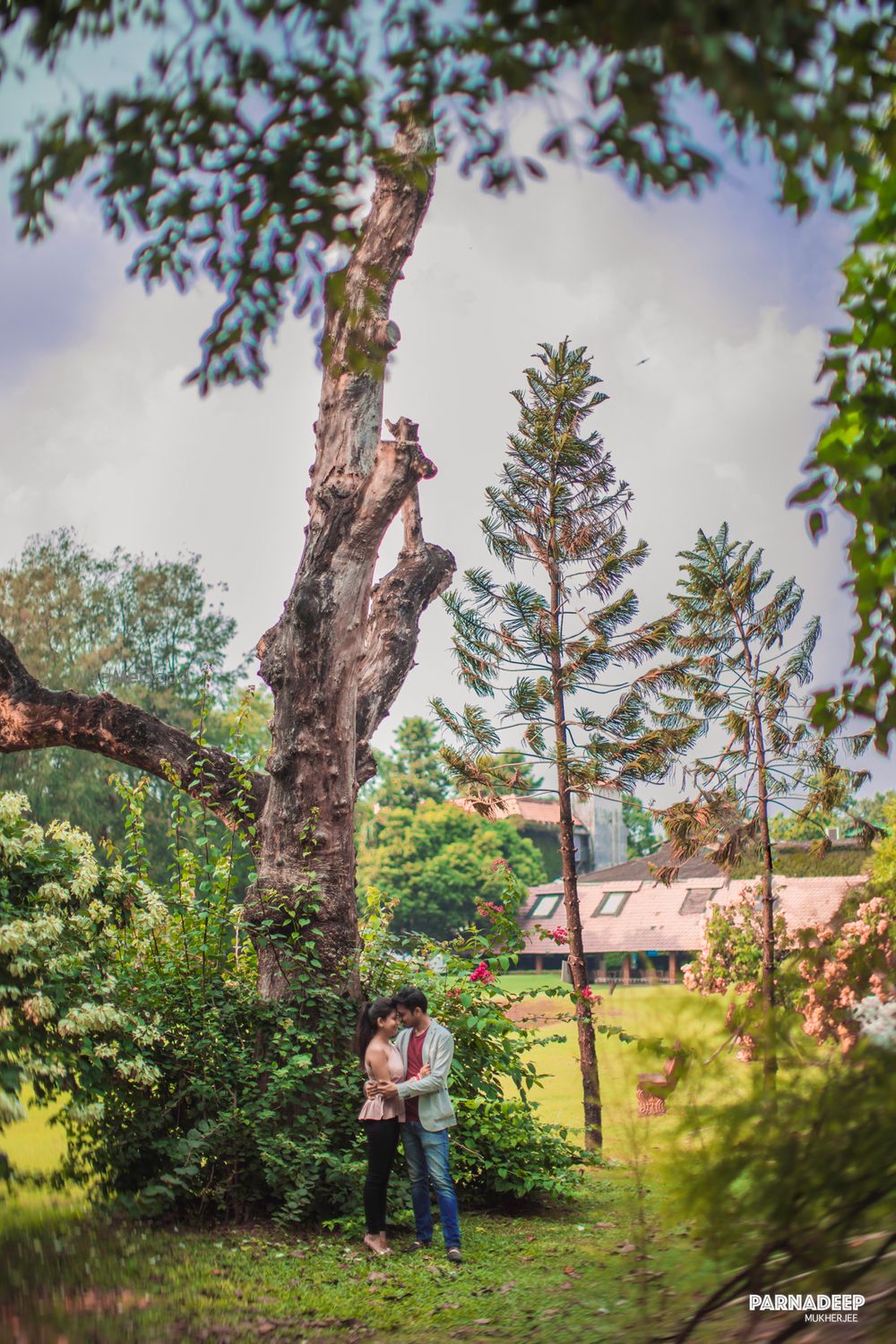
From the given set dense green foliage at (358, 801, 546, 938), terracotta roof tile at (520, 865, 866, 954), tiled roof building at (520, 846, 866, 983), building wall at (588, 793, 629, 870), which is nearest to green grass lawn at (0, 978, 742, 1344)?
tiled roof building at (520, 846, 866, 983)

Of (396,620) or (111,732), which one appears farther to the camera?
(396,620)

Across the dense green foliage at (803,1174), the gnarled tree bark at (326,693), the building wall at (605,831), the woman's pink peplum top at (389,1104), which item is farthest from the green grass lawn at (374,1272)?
the building wall at (605,831)

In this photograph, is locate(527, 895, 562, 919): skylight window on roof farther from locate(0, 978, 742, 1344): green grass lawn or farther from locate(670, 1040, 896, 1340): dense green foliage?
locate(670, 1040, 896, 1340): dense green foliage

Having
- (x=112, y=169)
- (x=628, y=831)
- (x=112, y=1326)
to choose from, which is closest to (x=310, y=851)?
(x=112, y=1326)

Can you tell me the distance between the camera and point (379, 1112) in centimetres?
690

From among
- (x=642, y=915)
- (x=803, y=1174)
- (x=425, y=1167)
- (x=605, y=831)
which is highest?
(x=605, y=831)

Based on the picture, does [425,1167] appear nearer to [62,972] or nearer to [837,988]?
[62,972]

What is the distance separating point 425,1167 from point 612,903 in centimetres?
3779

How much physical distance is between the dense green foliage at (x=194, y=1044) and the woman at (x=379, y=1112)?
0.42 meters

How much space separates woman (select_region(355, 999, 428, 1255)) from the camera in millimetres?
6828

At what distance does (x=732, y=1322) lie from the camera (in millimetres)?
3605

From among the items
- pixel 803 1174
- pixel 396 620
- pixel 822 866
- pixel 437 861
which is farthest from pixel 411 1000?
pixel 437 861

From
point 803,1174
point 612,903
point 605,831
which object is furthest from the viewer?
point 605,831

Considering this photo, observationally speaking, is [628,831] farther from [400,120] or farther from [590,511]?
[400,120]
